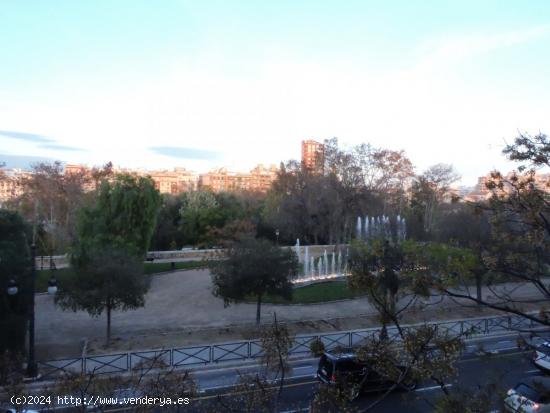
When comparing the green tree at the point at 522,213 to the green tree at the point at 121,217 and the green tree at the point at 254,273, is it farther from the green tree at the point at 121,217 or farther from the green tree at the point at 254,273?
the green tree at the point at 121,217

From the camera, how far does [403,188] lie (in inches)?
1959

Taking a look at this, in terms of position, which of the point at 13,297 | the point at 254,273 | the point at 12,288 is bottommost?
the point at 13,297

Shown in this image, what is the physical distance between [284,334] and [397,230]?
104 feet

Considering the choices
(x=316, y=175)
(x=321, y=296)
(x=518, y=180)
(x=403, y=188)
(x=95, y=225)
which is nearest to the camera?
(x=518, y=180)

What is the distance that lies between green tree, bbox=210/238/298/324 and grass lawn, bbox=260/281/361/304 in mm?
3713

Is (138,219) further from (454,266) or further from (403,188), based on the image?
(403,188)

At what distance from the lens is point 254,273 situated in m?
18.5

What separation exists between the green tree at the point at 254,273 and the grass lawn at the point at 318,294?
12.2ft

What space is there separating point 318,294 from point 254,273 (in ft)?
23.3

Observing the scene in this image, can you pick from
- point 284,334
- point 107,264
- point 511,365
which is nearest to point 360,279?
point 284,334

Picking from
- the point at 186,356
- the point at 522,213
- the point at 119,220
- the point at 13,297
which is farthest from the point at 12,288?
the point at 119,220

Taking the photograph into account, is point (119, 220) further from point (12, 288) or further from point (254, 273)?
→ point (12, 288)

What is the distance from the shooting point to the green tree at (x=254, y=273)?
18641 millimetres

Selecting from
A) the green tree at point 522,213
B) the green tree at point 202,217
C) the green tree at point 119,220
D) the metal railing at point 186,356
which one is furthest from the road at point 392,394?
the green tree at point 202,217
